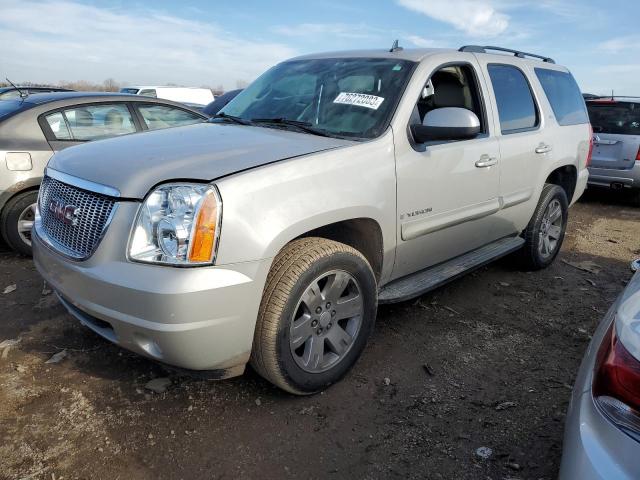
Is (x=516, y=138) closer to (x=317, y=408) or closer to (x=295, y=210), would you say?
(x=295, y=210)

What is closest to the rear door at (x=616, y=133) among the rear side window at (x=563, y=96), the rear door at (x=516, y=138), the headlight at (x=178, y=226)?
the rear side window at (x=563, y=96)

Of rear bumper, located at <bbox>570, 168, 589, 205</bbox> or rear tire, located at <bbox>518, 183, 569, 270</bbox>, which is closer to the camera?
rear tire, located at <bbox>518, 183, 569, 270</bbox>

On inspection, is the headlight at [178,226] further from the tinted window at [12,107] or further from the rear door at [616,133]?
the rear door at [616,133]

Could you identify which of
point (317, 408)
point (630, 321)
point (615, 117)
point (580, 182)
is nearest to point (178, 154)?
point (317, 408)

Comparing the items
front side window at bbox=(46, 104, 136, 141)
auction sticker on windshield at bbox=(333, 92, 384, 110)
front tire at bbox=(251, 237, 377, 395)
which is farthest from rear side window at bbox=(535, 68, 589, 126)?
front side window at bbox=(46, 104, 136, 141)

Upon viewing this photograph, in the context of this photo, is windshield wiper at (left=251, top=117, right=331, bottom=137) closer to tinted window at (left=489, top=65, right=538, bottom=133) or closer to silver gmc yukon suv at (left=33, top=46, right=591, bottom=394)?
silver gmc yukon suv at (left=33, top=46, right=591, bottom=394)

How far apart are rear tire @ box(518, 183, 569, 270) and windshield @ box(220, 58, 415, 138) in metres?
2.08

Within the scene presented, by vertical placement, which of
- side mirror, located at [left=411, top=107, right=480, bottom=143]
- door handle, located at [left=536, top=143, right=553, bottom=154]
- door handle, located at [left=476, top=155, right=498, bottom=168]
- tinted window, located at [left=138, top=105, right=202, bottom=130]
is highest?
tinted window, located at [left=138, top=105, right=202, bottom=130]

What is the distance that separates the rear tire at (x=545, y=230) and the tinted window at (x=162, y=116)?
360 cm

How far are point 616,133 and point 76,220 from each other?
26.2 feet

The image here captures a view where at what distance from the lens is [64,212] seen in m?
2.60

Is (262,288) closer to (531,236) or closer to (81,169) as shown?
(81,169)

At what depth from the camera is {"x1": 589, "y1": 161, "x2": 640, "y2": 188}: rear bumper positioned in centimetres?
770

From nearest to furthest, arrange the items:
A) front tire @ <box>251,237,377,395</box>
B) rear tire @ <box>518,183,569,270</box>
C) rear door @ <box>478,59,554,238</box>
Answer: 1. front tire @ <box>251,237,377,395</box>
2. rear door @ <box>478,59,554,238</box>
3. rear tire @ <box>518,183,569,270</box>
